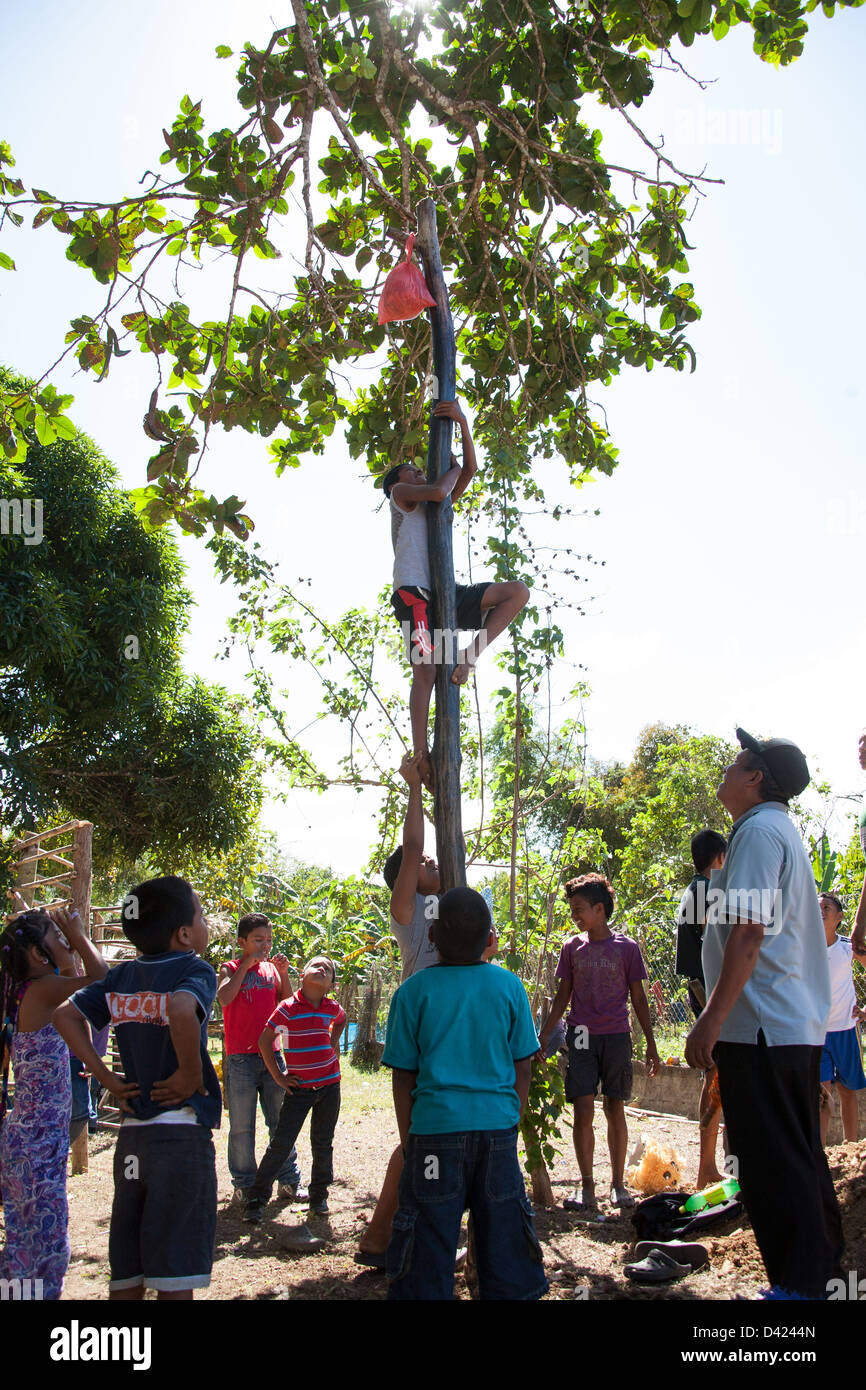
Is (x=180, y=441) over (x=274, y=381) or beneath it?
beneath

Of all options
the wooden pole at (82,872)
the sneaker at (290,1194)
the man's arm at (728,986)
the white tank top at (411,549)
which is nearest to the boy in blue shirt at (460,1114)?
the man's arm at (728,986)

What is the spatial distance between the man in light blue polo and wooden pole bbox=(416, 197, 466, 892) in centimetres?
107

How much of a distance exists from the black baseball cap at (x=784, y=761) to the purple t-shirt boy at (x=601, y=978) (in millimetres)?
2698

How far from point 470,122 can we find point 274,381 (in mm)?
1792

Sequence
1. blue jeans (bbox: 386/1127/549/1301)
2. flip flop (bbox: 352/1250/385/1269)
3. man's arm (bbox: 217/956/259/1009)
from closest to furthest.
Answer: blue jeans (bbox: 386/1127/549/1301), flip flop (bbox: 352/1250/385/1269), man's arm (bbox: 217/956/259/1009)

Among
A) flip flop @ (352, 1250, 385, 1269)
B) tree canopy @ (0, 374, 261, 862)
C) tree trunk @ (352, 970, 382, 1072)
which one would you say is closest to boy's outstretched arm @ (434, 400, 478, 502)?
flip flop @ (352, 1250, 385, 1269)

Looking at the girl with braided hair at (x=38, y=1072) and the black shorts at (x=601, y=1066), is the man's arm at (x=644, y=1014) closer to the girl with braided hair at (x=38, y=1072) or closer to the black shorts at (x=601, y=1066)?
the black shorts at (x=601, y=1066)

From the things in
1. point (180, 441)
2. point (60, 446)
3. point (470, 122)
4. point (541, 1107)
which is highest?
point (60, 446)

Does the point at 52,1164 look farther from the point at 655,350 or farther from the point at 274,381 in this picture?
the point at 655,350

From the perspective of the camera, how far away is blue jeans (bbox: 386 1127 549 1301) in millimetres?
2832

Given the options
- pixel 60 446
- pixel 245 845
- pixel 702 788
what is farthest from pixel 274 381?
pixel 702 788

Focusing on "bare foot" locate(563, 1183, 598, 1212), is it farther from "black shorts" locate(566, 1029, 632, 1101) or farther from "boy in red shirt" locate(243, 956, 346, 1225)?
"boy in red shirt" locate(243, 956, 346, 1225)

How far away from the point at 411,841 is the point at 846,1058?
13.0 feet

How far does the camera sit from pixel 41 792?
44.5 ft
